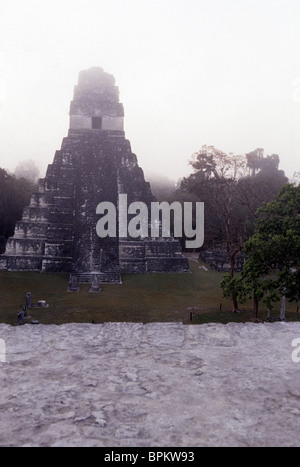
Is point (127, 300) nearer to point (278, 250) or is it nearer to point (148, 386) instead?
point (278, 250)

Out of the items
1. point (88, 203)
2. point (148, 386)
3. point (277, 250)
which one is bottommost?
point (148, 386)

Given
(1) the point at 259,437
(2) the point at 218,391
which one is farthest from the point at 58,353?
(1) the point at 259,437

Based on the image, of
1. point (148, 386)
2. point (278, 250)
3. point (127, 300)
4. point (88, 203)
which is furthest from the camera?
point (88, 203)

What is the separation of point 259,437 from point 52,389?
11.3 feet

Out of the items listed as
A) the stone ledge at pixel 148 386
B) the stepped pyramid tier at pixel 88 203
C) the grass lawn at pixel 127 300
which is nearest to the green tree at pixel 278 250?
the stone ledge at pixel 148 386

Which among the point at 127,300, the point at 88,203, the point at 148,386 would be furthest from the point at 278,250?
the point at 88,203

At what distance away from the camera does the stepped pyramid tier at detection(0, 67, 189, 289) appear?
19078 millimetres

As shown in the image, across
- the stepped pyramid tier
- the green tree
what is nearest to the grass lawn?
the stepped pyramid tier

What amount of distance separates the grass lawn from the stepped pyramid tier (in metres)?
1.07

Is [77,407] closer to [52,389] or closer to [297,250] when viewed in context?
[52,389]

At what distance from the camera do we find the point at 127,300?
13.6m

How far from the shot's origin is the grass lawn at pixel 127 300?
11.2m

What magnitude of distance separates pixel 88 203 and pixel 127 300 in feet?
28.9

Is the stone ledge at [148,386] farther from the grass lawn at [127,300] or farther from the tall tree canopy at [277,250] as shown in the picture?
the grass lawn at [127,300]
